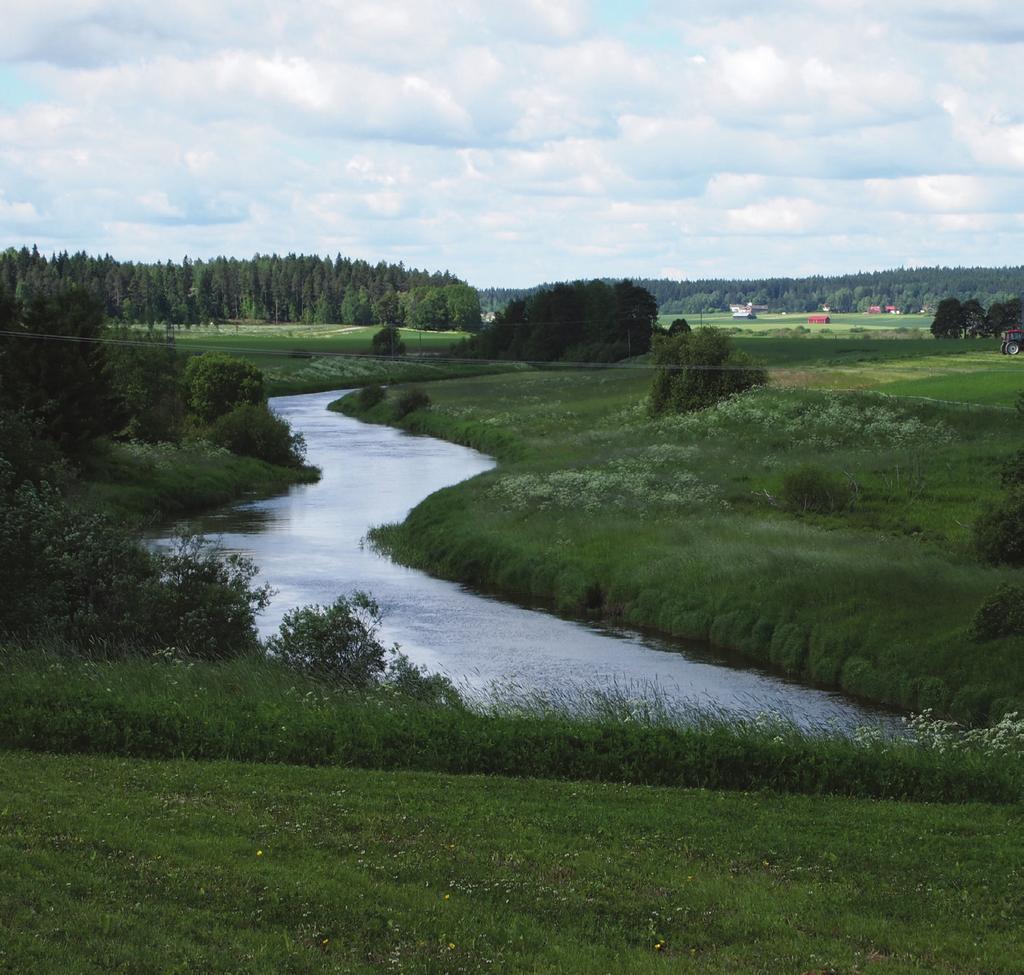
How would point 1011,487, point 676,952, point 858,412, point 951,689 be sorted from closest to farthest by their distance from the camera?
point 676,952
point 951,689
point 1011,487
point 858,412

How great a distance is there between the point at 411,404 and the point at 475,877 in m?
99.8

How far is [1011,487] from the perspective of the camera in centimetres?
3800

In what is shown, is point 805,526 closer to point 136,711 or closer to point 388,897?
point 136,711

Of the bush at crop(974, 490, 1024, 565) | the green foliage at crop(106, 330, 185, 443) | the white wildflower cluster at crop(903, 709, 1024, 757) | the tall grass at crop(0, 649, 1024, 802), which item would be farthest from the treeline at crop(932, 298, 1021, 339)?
the tall grass at crop(0, 649, 1024, 802)

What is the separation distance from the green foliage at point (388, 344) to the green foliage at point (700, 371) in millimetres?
92115

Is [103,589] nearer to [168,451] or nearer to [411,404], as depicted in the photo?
[168,451]

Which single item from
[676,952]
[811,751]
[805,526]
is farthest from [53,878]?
[805,526]

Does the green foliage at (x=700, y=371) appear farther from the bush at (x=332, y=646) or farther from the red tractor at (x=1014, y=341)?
the bush at (x=332, y=646)

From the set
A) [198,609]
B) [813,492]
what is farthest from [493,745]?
[813,492]

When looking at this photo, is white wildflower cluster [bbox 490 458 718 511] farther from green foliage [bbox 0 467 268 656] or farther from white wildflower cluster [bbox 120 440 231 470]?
green foliage [bbox 0 467 268 656]

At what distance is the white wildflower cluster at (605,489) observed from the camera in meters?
53.4

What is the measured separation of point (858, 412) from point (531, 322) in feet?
350

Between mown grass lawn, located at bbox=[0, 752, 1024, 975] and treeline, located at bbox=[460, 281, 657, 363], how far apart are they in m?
136

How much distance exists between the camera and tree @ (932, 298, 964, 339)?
148 meters
